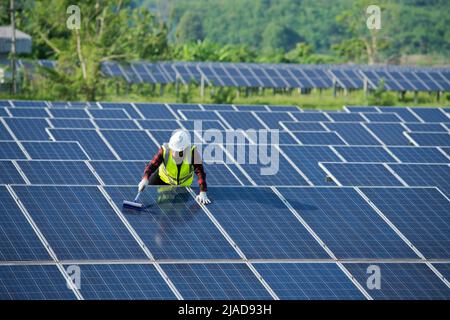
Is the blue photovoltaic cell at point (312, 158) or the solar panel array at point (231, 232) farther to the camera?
the blue photovoltaic cell at point (312, 158)

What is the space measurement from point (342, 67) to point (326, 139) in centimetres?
4976

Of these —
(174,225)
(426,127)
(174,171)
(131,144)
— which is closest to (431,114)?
(426,127)

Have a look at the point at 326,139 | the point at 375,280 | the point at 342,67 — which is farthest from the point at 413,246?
the point at 342,67

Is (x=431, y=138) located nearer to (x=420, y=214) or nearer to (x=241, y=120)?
(x=241, y=120)

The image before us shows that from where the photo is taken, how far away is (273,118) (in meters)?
37.1

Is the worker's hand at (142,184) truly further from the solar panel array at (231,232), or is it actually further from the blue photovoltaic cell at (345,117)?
the blue photovoltaic cell at (345,117)

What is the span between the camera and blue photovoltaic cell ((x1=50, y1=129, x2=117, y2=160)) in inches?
1106

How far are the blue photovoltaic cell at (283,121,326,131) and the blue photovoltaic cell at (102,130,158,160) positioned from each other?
20.4 ft

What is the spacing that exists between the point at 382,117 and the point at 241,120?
6097mm

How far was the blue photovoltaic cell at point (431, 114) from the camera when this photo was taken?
39094 mm

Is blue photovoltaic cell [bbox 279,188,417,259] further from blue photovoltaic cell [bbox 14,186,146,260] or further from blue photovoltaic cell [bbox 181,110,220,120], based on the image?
blue photovoltaic cell [bbox 181,110,220,120]

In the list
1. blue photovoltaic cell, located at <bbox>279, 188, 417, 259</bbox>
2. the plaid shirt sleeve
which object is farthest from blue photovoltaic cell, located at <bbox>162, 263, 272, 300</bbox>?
the plaid shirt sleeve

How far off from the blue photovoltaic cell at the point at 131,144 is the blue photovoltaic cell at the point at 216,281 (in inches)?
390

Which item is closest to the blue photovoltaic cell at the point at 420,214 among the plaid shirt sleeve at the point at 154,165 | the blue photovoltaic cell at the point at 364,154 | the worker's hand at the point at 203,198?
the worker's hand at the point at 203,198
